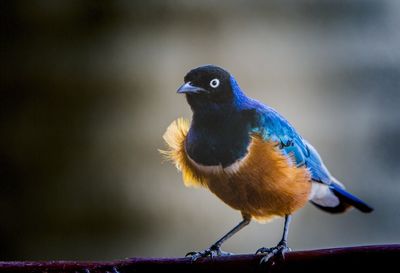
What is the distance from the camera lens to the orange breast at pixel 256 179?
776 mm

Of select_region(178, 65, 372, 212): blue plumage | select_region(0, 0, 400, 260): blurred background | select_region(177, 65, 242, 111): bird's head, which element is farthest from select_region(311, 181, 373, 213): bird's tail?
select_region(0, 0, 400, 260): blurred background

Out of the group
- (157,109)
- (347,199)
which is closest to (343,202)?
(347,199)

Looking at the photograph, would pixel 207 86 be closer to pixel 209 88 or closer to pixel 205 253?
pixel 209 88

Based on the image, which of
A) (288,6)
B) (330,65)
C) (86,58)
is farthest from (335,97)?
(86,58)

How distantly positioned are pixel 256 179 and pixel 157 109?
0.98 meters

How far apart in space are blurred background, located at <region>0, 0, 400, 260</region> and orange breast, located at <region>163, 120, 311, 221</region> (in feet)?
1.43

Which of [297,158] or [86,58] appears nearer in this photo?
[297,158]

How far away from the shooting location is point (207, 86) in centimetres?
73

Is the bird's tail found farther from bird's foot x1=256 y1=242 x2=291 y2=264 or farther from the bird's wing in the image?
bird's foot x1=256 y1=242 x2=291 y2=264

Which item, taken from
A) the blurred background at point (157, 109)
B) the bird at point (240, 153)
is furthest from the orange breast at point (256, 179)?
the blurred background at point (157, 109)

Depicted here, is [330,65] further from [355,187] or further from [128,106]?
[128,106]

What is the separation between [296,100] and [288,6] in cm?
54

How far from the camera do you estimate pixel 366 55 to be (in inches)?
59.5

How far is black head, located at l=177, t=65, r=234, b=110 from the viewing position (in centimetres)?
72
